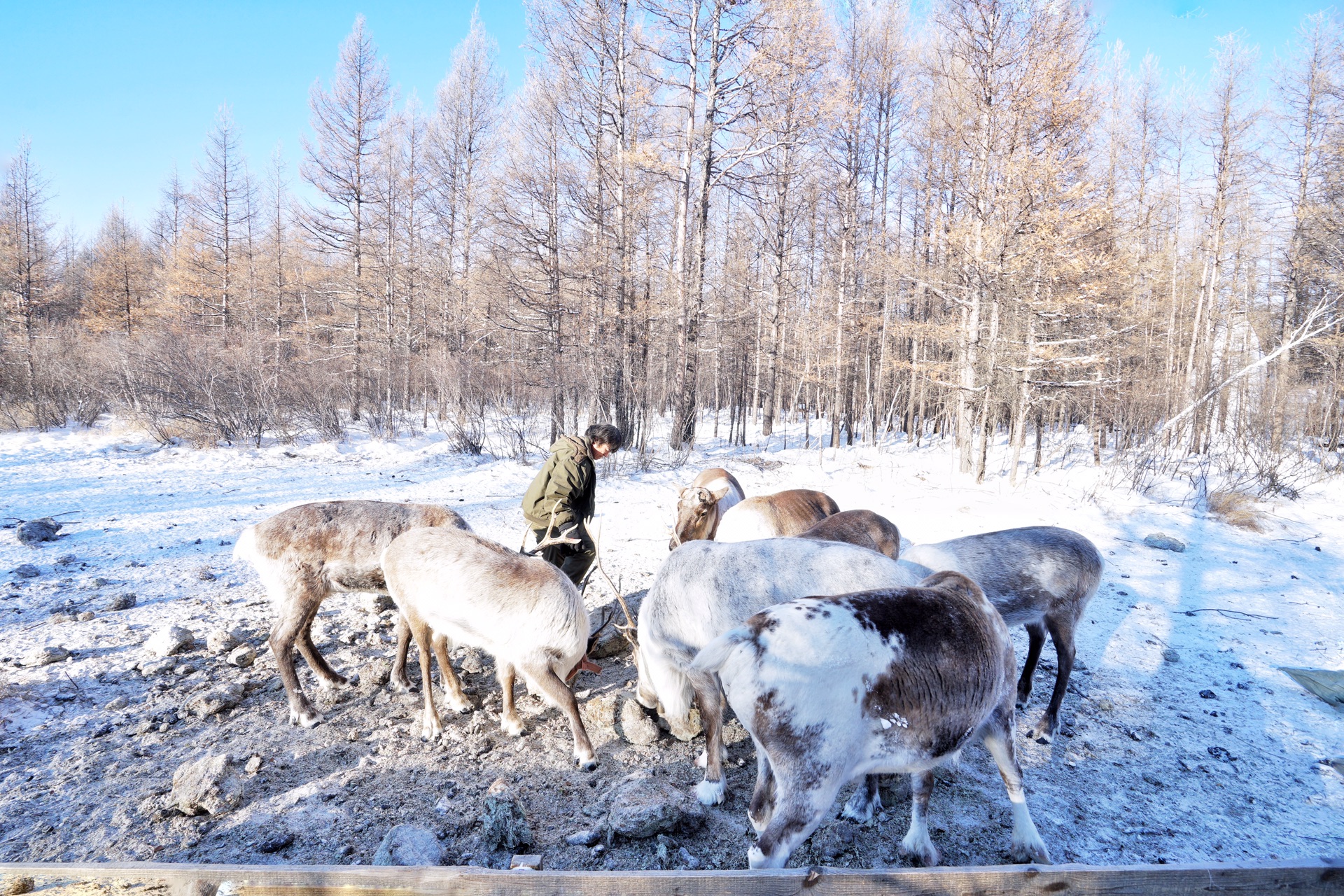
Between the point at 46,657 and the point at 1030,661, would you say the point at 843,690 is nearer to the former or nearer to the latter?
the point at 1030,661

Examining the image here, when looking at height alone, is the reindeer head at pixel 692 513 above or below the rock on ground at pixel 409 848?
above

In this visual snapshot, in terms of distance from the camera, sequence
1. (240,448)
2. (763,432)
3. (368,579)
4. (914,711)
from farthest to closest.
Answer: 1. (763,432)
2. (240,448)
3. (368,579)
4. (914,711)

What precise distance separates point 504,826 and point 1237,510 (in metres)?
12.6

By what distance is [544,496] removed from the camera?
5602 millimetres

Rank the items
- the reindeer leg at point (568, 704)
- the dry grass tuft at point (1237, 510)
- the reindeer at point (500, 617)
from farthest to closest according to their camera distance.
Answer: the dry grass tuft at point (1237, 510)
the reindeer at point (500, 617)
the reindeer leg at point (568, 704)

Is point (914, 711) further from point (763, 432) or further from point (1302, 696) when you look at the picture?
point (763, 432)

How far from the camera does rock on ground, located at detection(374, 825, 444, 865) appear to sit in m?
2.78

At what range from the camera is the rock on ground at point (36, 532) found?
6.98 metres

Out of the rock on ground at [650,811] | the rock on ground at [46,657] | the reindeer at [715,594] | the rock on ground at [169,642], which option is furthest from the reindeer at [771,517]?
the rock on ground at [46,657]

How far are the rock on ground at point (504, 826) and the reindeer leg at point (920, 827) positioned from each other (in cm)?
184

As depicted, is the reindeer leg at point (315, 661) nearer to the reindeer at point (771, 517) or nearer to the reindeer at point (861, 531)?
the reindeer at point (771, 517)

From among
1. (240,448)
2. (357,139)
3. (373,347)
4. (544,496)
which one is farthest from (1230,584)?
(357,139)

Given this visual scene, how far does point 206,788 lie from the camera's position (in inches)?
127

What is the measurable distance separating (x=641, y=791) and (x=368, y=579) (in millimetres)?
2714
